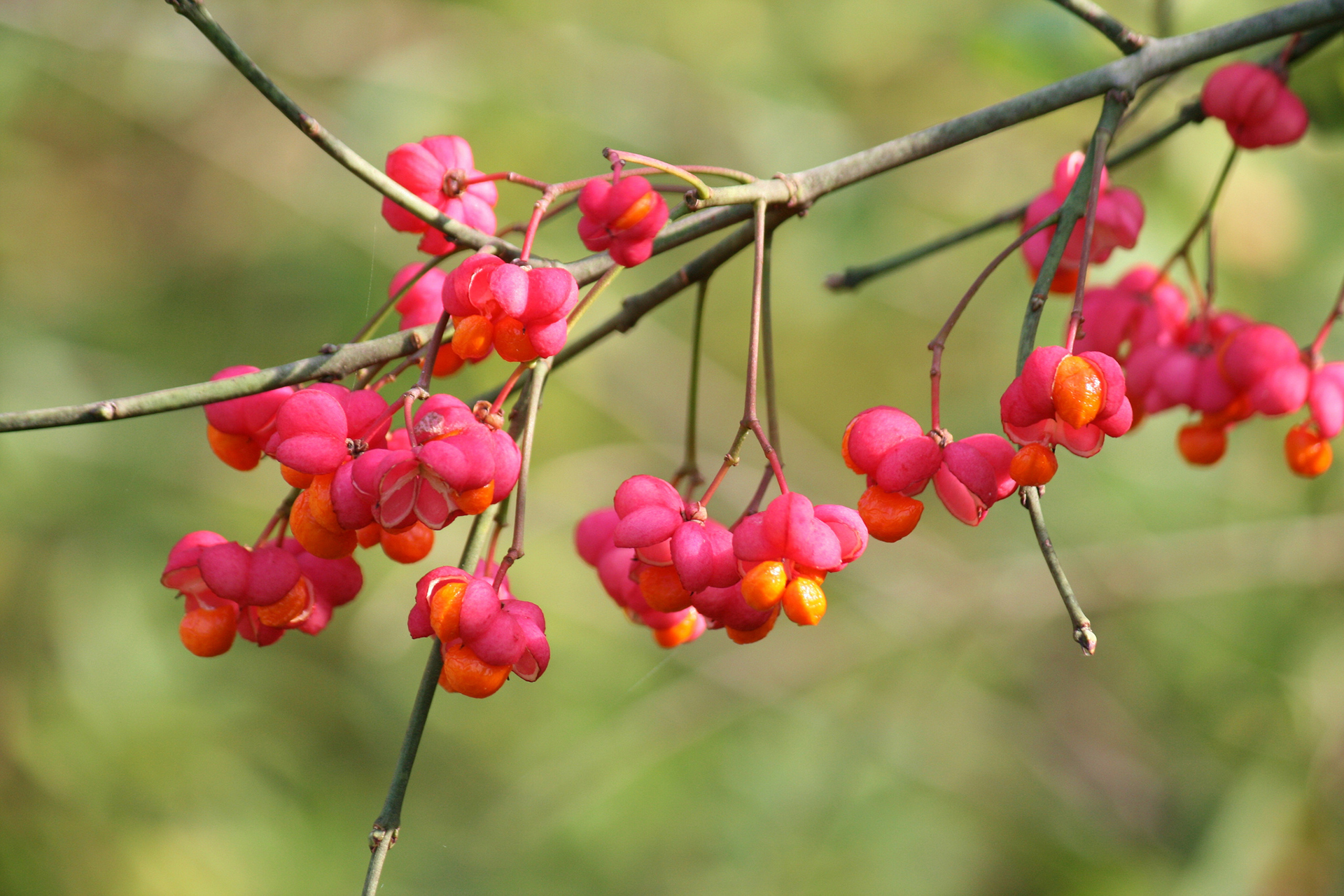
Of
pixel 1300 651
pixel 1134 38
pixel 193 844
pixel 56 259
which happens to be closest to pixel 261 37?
pixel 56 259

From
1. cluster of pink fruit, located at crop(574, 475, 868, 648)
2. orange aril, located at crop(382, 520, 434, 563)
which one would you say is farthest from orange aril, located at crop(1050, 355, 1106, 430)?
orange aril, located at crop(382, 520, 434, 563)

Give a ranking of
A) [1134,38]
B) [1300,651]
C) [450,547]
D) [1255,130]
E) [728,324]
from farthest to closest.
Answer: [728,324]
[450,547]
[1300,651]
[1255,130]
[1134,38]

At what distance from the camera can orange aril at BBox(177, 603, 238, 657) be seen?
23.7 inches

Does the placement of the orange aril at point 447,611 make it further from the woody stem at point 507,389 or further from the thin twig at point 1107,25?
the thin twig at point 1107,25

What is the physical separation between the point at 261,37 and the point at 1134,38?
2.39m

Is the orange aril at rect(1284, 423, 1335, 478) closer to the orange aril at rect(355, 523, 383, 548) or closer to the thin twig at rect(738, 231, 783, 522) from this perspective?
the thin twig at rect(738, 231, 783, 522)

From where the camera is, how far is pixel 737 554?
0.52 meters

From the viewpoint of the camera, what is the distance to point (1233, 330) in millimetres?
793

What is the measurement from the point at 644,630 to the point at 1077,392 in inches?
85.5

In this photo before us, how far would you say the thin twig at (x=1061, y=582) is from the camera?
42cm

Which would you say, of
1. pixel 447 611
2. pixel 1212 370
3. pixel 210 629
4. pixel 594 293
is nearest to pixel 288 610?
pixel 210 629

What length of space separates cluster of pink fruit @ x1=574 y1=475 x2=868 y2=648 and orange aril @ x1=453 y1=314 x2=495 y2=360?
10 cm

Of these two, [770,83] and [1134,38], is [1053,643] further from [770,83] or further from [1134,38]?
[1134,38]

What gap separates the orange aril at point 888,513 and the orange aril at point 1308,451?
41 centimetres
